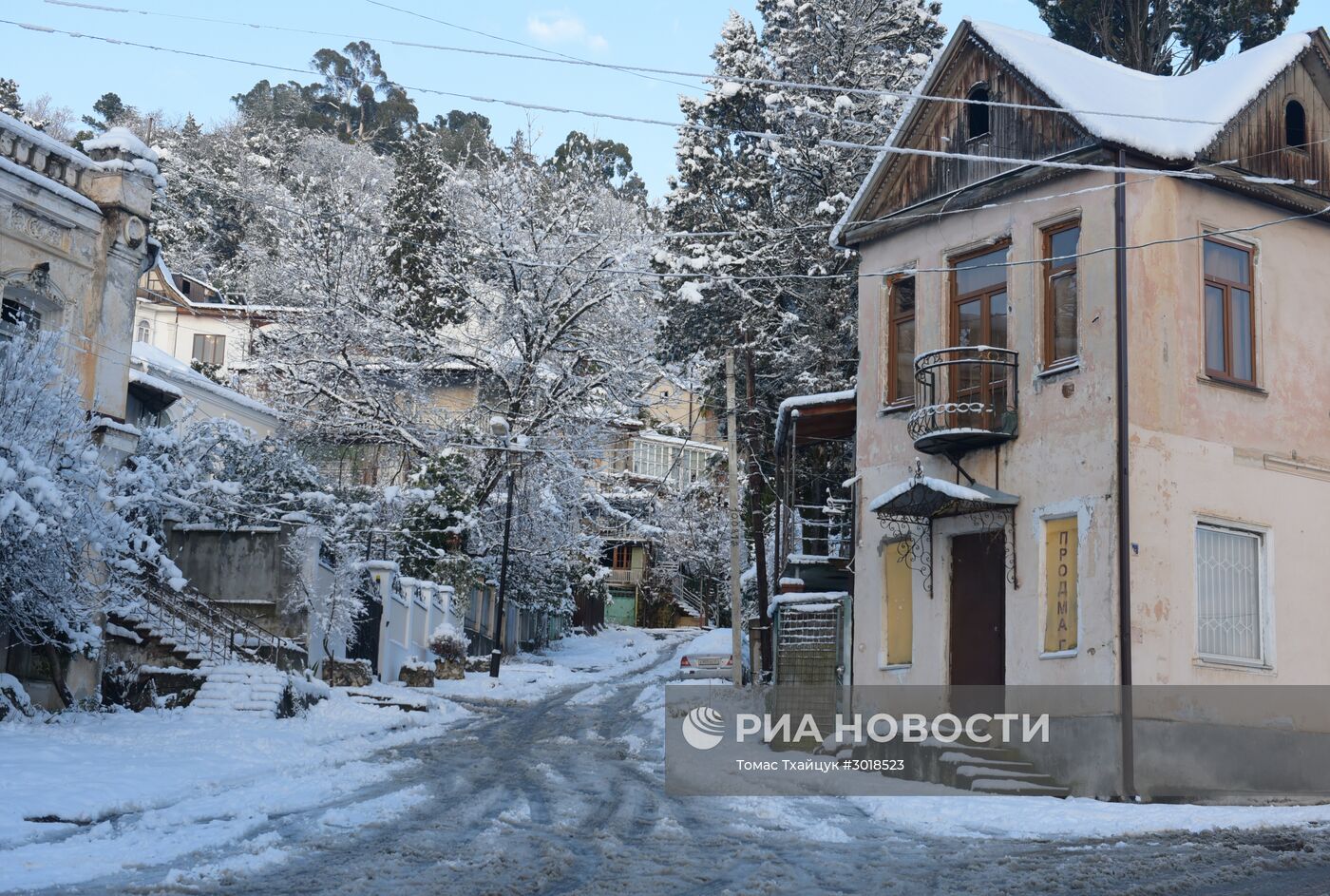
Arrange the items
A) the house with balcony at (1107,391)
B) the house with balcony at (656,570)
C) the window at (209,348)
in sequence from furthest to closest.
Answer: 1. the house with balcony at (656,570)
2. the window at (209,348)
3. the house with balcony at (1107,391)

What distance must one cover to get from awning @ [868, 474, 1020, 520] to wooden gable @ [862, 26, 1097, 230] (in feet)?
14.4

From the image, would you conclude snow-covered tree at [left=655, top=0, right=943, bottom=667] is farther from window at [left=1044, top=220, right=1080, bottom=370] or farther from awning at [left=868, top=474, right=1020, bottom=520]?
window at [left=1044, top=220, right=1080, bottom=370]

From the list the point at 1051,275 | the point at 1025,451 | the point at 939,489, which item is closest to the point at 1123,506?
the point at 1025,451

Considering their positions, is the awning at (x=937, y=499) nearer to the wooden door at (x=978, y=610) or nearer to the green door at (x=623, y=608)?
the wooden door at (x=978, y=610)

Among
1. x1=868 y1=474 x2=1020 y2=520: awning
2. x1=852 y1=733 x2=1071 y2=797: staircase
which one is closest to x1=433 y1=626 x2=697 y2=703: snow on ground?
x1=868 y1=474 x2=1020 y2=520: awning

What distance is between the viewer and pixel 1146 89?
66.7ft

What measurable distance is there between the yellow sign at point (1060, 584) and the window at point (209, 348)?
46.9 meters

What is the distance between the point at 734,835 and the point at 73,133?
2731 inches

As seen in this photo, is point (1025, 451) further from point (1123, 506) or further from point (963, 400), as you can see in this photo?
point (1123, 506)

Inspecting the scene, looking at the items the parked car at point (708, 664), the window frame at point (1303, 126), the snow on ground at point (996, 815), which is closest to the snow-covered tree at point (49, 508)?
the snow on ground at point (996, 815)

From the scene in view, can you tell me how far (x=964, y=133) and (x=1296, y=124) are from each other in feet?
14.8

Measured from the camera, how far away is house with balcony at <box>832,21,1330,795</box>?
17375mm

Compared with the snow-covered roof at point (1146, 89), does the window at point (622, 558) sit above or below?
below

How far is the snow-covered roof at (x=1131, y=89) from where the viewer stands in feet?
59.2
